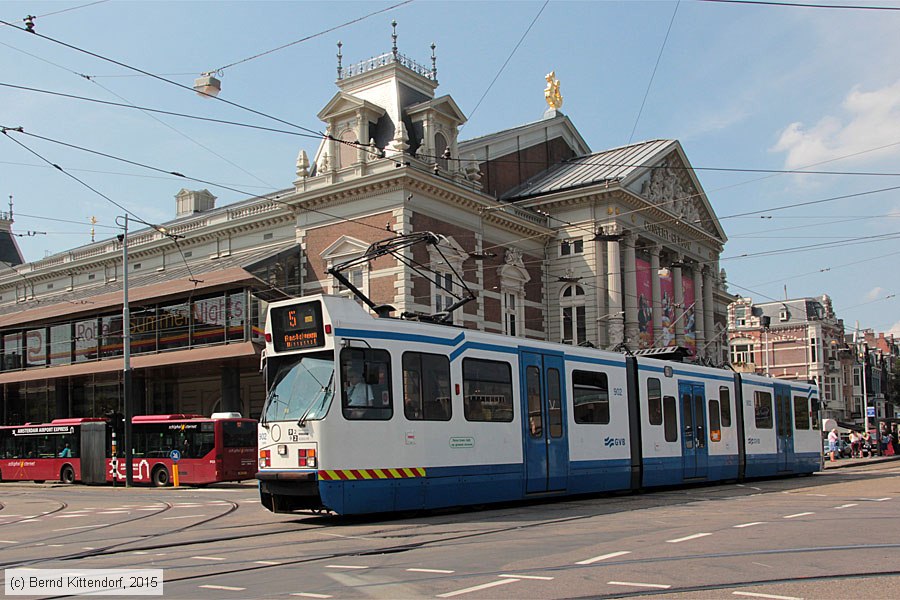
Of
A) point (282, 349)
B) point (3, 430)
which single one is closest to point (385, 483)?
point (282, 349)

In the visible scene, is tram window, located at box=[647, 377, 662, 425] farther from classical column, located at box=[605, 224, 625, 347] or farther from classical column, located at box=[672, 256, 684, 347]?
classical column, located at box=[672, 256, 684, 347]

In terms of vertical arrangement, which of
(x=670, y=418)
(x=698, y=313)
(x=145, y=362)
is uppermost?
(x=698, y=313)

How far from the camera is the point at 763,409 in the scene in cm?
2631

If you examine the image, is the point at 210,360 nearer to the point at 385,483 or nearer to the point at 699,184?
the point at 385,483

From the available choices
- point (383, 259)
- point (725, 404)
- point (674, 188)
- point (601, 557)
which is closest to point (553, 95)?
point (674, 188)

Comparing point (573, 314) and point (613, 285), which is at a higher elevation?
point (613, 285)

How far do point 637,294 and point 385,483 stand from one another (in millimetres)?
37418

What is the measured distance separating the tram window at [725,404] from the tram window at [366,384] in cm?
1222

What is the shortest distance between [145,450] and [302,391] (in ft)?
72.0

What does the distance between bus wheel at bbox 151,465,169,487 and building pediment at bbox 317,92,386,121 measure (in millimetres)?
18399

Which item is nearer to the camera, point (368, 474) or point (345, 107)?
point (368, 474)

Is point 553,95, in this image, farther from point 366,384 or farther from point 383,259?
point 366,384

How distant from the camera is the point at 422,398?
50.3 feet

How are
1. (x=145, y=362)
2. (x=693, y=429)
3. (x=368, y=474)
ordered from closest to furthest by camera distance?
(x=368, y=474) < (x=693, y=429) < (x=145, y=362)
